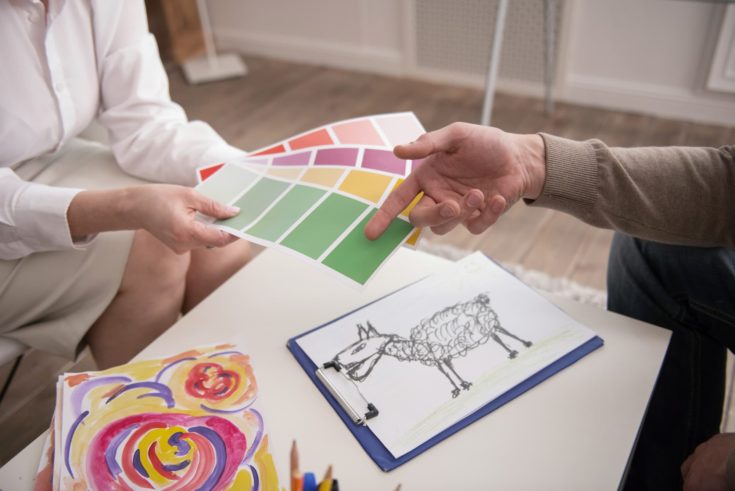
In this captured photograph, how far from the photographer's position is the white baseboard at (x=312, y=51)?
261 cm

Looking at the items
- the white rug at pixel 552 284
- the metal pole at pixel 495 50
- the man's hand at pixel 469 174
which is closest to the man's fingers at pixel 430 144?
the man's hand at pixel 469 174

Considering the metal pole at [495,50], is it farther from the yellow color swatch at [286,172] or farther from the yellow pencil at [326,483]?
the yellow pencil at [326,483]

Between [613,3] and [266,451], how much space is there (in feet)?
6.38

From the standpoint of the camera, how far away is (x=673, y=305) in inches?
32.8

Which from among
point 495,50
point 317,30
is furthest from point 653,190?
point 317,30

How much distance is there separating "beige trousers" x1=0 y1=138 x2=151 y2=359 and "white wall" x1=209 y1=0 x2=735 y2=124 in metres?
1.78

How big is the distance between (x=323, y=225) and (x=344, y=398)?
22 cm

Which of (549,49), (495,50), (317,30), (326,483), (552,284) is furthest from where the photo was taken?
(317,30)

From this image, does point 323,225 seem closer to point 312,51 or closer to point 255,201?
point 255,201

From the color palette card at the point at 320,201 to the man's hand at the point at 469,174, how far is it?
0.03 metres

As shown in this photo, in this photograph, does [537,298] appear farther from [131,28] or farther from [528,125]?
[528,125]

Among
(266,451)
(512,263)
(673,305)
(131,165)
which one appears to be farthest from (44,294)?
(512,263)

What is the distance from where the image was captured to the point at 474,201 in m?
0.75

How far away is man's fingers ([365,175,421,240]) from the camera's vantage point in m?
0.75
